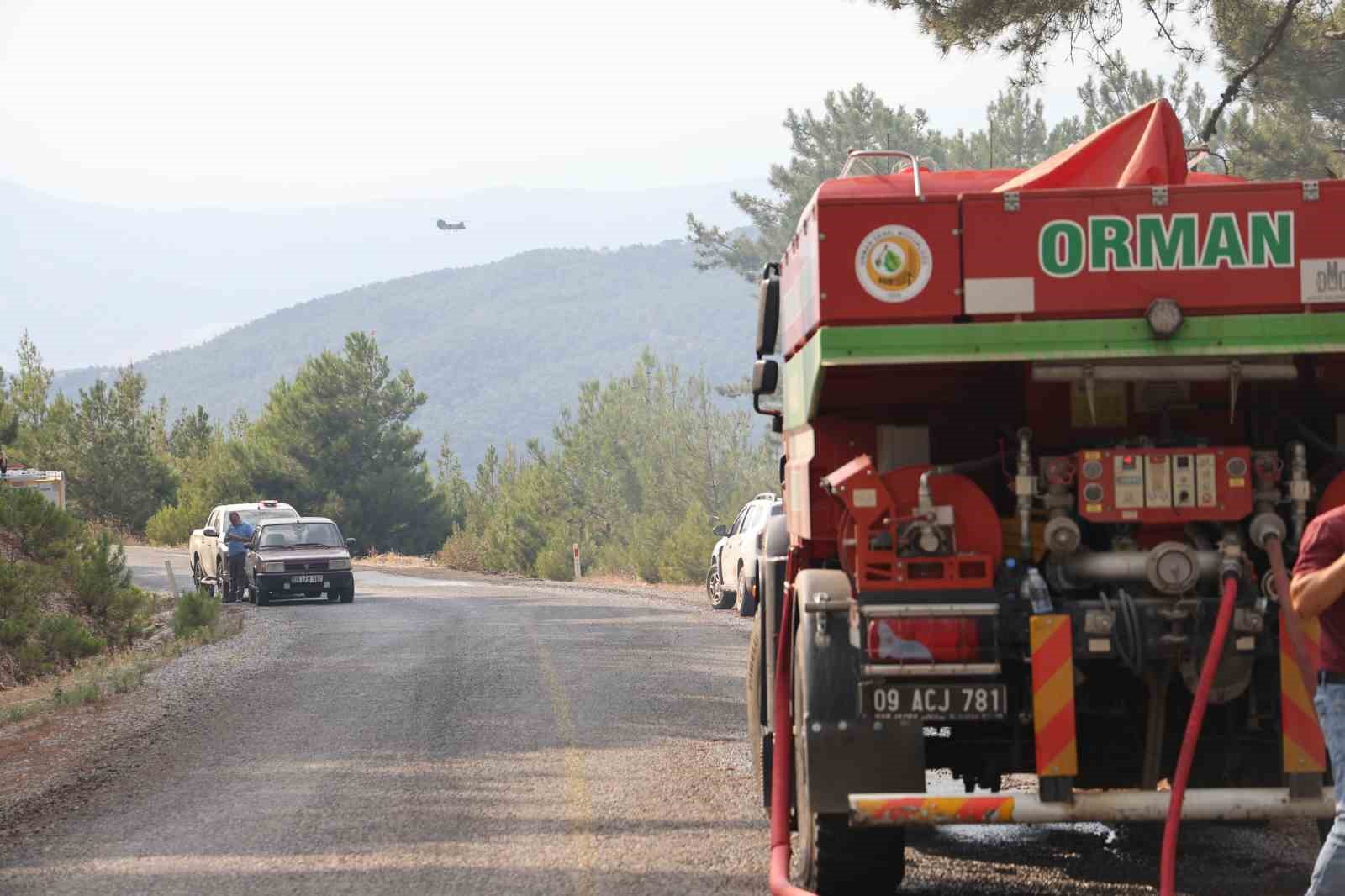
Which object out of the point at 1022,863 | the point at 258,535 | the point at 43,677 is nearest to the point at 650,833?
the point at 1022,863

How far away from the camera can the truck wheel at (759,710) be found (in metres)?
8.70

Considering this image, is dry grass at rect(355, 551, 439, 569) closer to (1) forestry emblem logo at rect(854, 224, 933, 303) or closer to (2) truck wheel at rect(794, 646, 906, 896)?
(2) truck wheel at rect(794, 646, 906, 896)

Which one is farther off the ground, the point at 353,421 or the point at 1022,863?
the point at 353,421

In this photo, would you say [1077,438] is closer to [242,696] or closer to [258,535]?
[242,696]

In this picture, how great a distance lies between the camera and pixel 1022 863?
7965mm

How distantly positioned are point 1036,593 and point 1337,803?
1406 millimetres

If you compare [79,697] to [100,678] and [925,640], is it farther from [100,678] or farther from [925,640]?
[925,640]

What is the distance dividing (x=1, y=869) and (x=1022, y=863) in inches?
195

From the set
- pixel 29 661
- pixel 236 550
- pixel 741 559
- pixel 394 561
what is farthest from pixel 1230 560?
pixel 394 561

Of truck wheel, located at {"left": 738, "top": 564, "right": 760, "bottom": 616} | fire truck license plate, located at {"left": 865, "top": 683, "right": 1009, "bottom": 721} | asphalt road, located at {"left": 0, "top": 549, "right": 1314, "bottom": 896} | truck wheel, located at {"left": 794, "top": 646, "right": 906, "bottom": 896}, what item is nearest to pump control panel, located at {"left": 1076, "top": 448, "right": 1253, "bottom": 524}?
fire truck license plate, located at {"left": 865, "top": 683, "right": 1009, "bottom": 721}

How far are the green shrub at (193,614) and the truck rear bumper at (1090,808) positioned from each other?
20.7 meters

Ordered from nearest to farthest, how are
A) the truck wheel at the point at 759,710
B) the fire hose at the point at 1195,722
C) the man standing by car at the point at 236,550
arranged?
the fire hose at the point at 1195,722
the truck wheel at the point at 759,710
the man standing by car at the point at 236,550

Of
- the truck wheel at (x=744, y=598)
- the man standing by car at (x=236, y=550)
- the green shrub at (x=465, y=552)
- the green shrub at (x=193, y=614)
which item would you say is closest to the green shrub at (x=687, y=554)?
the man standing by car at (x=236, y=550)

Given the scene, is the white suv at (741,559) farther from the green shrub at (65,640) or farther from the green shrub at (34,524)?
the green shrub at (34,524)
